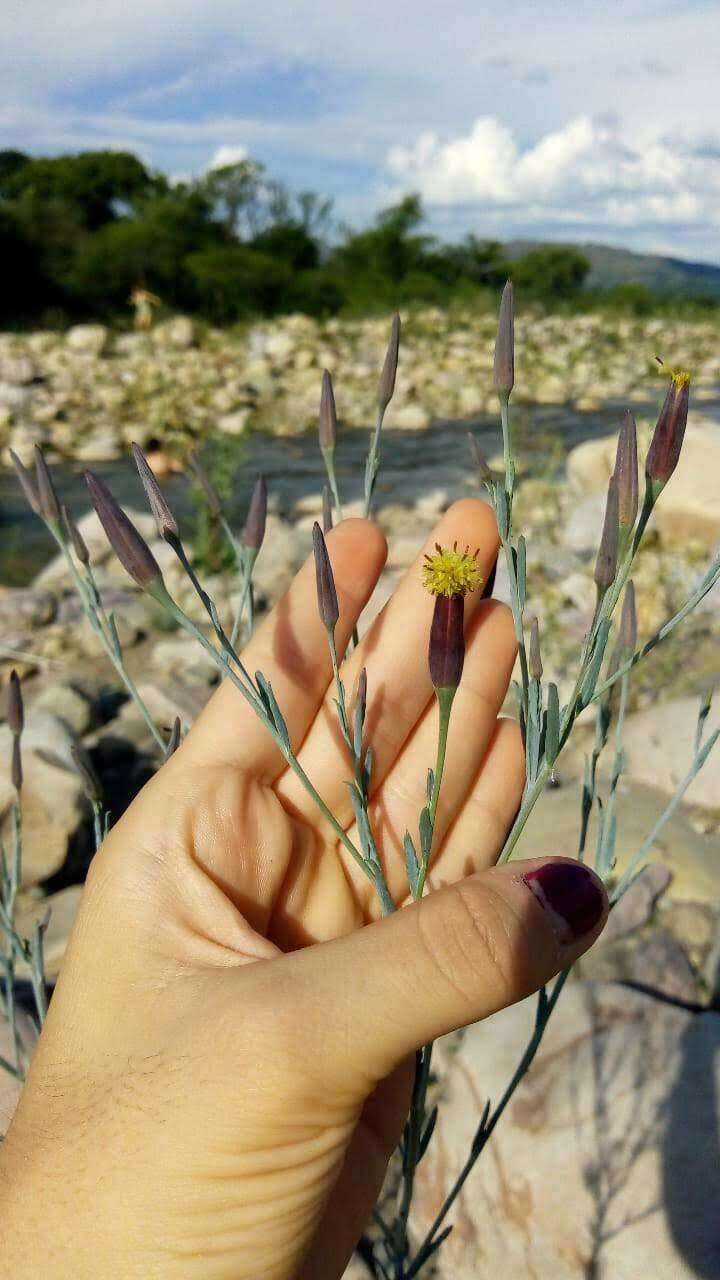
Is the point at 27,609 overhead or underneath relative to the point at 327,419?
underneath

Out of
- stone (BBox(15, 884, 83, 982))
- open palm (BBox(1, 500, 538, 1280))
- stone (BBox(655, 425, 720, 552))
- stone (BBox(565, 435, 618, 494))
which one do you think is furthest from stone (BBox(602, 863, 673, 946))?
stone (BBox(565, 435, 618, 494))

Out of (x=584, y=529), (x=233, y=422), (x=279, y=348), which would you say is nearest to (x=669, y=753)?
(x=584, y=529)

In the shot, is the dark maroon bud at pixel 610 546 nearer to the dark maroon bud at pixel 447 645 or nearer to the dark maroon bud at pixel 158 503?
the dark maroon bud at pixel 447 645

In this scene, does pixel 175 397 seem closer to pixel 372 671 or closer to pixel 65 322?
pixel 65 322

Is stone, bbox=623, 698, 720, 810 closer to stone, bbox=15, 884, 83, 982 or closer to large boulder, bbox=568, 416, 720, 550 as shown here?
stone, bbox=15, 884, 83, 982

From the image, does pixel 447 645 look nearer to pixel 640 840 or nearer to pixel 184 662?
pixel 640 840

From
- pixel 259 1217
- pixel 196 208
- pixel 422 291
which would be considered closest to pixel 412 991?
pixel 259 1217
